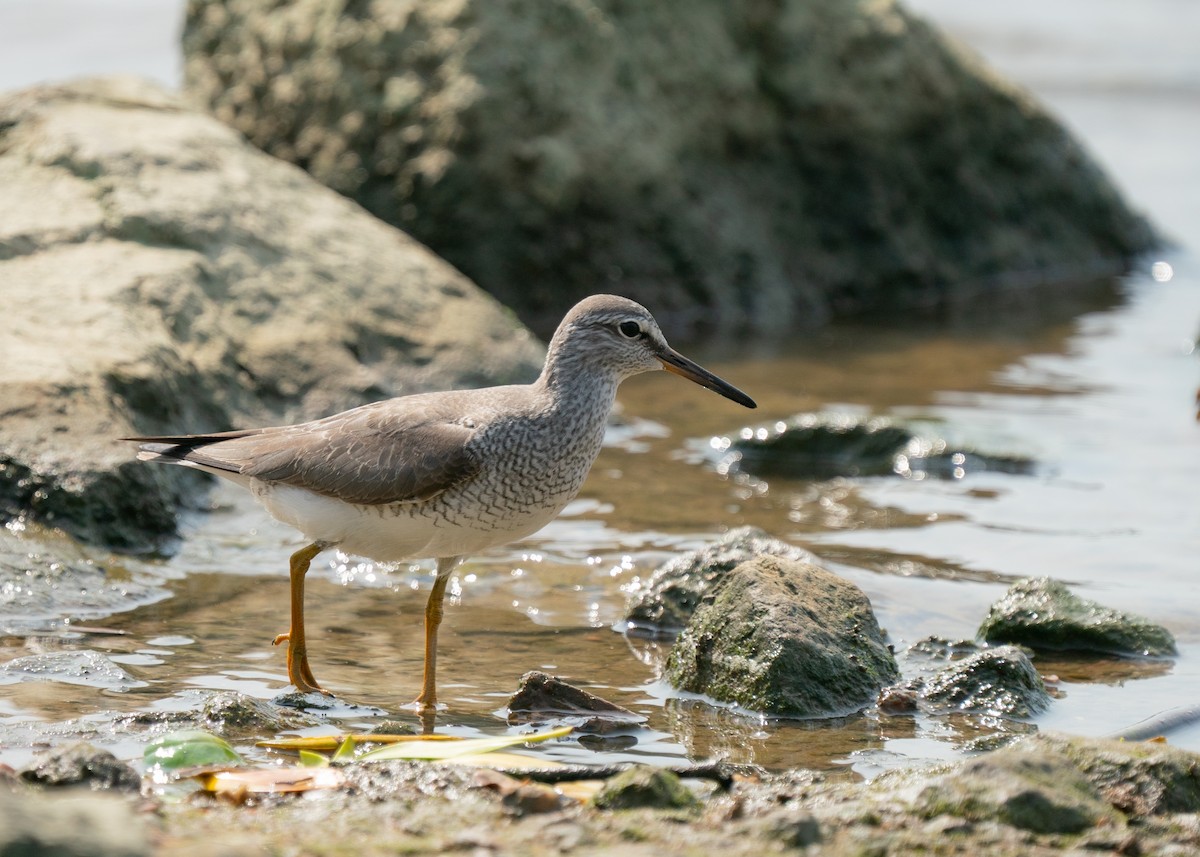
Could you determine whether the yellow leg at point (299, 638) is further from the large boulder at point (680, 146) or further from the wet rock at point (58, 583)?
the large boulder at point (680, 146)

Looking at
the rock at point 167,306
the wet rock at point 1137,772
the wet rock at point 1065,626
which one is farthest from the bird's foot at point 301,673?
the wet rock at point 1065,626

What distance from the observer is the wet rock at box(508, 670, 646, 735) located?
21.4 ft

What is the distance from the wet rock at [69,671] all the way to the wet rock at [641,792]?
8.74ft

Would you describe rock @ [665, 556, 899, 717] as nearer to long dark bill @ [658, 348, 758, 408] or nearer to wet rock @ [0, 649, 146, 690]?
long dark bill @ [658, 348, 758, 408]

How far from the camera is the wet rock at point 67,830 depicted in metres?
3.56

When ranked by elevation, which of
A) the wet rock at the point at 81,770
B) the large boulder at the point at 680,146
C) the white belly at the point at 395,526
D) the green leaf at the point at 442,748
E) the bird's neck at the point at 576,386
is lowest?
the green leaf at the point at 442,748

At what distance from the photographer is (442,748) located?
224 inches

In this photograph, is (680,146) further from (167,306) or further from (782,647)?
(782,647)

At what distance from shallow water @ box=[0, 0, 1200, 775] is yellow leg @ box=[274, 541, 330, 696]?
15 centimetres

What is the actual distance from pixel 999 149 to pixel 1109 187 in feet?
5.06

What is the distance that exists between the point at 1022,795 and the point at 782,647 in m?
1.92

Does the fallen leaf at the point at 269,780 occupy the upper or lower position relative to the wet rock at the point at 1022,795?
lower

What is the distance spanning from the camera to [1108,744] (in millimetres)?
5461

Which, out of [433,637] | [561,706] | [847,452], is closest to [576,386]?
[433,637]
